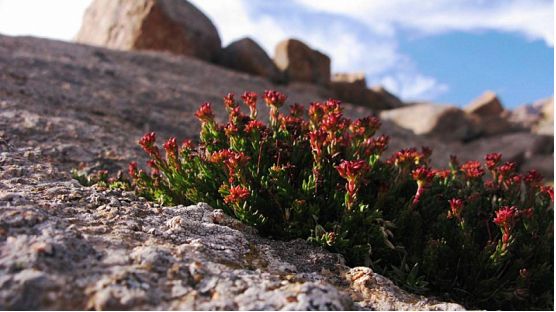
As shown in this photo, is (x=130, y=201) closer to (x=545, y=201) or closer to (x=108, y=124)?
(x=545, y=201)

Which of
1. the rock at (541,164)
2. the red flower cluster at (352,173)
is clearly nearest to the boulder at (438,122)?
the rock at (541,164)

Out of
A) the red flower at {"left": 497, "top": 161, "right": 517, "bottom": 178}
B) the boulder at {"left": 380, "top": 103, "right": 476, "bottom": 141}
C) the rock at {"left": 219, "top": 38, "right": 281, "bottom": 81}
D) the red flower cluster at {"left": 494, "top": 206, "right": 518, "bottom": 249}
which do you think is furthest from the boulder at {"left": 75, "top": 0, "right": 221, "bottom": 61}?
the red flower cluster at {"left": 494, "top": 206, "right": 518, "bottom": 249}

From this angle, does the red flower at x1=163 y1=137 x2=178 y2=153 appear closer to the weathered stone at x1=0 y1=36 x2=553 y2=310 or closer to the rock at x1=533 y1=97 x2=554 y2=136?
the weathered stone at x1=0 y1=36 x2=553 y2=310

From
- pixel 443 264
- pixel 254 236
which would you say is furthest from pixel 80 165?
pixel 443 264

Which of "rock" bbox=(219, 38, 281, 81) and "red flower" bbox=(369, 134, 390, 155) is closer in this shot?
"red flower" bbox=(369, 134, 390, 155)

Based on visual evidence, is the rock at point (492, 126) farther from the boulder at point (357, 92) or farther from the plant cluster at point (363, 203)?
the plant cluster at point (363, 203)

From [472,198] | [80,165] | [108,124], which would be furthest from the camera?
[108,124]
